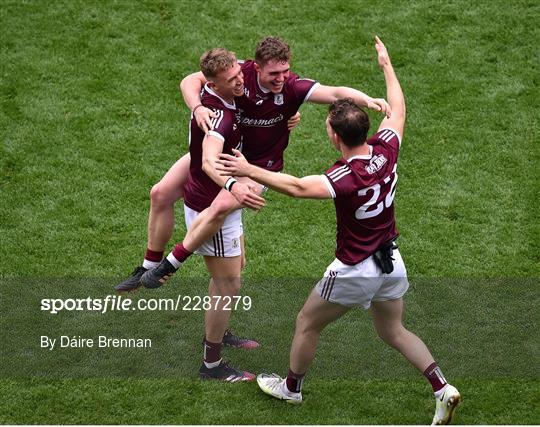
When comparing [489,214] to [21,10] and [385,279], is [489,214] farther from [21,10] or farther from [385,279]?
[21,10]

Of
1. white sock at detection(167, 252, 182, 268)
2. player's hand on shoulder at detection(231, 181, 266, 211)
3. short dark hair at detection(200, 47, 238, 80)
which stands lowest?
white sock at detection(167, 252, 182, 268)

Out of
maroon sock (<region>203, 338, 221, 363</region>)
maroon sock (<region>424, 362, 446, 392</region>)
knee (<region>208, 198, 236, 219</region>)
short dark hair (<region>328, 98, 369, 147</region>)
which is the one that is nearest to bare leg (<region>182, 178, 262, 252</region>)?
knee (<region>208, 198, 236, 219</region>)

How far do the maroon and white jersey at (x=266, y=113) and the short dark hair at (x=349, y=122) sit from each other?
36.9 inches

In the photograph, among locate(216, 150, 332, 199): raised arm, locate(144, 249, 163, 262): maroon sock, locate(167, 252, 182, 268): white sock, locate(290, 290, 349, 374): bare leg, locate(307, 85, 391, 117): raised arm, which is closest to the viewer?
locate(216, 150, 332, 199): raised arm

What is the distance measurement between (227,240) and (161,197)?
82cm

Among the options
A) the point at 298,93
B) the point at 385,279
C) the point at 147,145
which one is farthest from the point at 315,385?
the point at 147,145

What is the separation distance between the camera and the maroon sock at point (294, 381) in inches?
324

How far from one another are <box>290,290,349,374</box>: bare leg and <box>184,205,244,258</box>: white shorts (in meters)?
0.74

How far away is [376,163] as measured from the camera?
24.6 ft

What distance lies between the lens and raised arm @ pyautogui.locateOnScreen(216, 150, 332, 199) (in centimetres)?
721

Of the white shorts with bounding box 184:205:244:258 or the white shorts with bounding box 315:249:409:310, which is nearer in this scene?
the white shorts with bounding box 315:249:409:310

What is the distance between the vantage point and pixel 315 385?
8.59 metres

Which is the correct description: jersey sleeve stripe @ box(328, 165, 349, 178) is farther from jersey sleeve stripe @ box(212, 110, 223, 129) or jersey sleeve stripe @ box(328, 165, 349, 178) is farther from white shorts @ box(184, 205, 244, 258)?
white shorts @ box(184, 205, 244, 258)

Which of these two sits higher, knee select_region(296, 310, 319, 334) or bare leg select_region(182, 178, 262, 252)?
bare leg select_region(182, 178, 262, 252)
